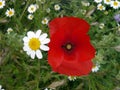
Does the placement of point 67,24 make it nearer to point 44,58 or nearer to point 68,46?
point 68,46

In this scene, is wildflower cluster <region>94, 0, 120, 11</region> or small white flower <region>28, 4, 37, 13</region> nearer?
small white flower <region>28, 4, 37, 13</region>

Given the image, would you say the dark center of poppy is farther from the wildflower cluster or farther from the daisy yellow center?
the wildflower cluster

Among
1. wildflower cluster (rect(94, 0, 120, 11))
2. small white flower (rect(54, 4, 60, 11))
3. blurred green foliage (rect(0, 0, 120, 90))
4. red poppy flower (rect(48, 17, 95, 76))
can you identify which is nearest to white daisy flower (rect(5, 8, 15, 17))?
blurred green foliage (rect(0, 0, 120, 90))

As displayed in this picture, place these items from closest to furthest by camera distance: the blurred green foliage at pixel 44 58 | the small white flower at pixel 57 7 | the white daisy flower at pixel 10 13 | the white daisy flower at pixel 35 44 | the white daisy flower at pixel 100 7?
the white daisy flower at pixel 35 44, the blurred green foliage at pixel 44 58, the white daisy flower at pixel 10 13, the small white flower at pixel 57 7, the white daisy flower at pixel 100 7

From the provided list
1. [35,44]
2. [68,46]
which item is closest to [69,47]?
[68,46]

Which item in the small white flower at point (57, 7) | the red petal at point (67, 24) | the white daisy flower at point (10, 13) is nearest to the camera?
the red petal at point (67, 24)

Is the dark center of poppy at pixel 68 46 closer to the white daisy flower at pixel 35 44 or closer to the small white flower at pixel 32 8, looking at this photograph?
the white daisy flower at pixel 35 44

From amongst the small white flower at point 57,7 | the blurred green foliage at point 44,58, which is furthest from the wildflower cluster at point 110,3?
the small white flower at point 57,7

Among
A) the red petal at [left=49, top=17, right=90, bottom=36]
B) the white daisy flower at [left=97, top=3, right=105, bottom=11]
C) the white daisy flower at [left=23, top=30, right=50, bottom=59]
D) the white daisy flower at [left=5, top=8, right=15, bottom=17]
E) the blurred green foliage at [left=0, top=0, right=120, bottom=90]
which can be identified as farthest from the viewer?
the white daisy flower at [left=97, top=3, right=105, bottom=11]
